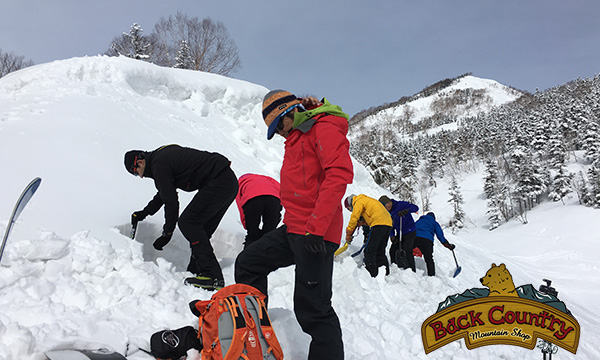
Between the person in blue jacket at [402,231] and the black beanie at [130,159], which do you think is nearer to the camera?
the black beanie at [130,159]

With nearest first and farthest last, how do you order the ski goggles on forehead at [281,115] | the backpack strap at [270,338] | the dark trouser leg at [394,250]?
the backpack strap at [270,338] → the ski goggles on forehead at [281,115] → the dark trouser leg at [394,250]

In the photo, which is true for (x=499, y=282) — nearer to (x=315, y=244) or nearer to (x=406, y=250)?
(x=315, y=244)

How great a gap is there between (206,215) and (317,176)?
5.29 ft

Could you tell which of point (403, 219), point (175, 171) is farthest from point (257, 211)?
point (403, 219)

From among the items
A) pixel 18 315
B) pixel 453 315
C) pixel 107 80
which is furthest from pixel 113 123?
pixel 453 315

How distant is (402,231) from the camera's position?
20.9ft

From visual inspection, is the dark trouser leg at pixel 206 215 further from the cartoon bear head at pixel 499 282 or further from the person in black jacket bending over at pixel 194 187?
the cartoon bear head at pixel 499 282

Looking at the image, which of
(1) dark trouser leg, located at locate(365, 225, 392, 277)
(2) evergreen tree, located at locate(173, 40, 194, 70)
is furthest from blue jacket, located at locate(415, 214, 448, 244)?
(2) evergreen tree, located at locate(173, 40, 194, 70)

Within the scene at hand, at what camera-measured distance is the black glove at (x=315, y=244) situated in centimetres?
194

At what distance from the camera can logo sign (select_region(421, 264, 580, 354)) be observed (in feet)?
6.31

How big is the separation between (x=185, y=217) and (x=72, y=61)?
7.78 meters

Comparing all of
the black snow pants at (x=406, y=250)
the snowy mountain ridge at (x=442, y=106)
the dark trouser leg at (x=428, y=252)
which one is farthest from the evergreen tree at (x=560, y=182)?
the snowy mountain ridge at (x=442, y=106)

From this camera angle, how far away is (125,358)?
176 cm

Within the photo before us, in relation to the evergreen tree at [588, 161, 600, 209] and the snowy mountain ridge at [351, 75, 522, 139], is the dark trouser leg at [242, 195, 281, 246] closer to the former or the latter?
the evergreen tree at [588, 161, 600, 209]
